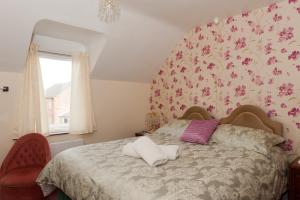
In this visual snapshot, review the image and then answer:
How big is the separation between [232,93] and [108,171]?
2.09 meters

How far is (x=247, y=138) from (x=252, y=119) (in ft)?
1.56

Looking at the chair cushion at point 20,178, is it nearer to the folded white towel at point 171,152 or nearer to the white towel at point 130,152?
the white towel at point 130,152

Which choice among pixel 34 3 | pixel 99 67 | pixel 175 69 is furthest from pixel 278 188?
pixel 34 3

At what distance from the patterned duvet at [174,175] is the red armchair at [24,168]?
0.20m

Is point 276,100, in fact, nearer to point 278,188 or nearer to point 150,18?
point 278,188

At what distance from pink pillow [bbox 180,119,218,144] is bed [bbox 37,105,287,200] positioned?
119 millimetres

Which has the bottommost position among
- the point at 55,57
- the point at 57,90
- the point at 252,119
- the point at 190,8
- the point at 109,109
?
the point at 252,119

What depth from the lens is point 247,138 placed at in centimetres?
227

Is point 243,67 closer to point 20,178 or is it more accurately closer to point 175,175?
point 175,175

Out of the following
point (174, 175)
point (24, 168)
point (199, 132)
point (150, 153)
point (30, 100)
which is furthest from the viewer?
point (30, 100)

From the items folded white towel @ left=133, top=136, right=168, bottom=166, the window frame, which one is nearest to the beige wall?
the window frame

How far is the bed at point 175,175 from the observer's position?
1.34 meters

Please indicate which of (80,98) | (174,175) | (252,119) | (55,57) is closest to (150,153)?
(174,175)

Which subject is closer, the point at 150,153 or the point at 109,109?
the point at 150,153
